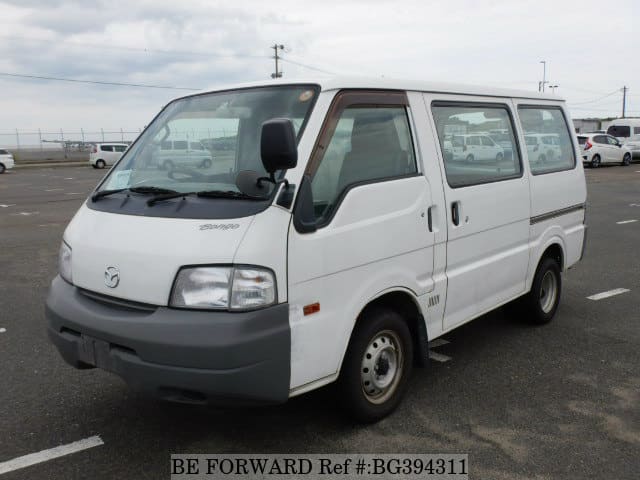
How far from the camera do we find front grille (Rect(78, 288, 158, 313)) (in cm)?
300

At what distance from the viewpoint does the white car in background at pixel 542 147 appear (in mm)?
5070

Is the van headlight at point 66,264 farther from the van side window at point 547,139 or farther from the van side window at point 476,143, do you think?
the van side window at point 547,139

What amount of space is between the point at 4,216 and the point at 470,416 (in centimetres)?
1321

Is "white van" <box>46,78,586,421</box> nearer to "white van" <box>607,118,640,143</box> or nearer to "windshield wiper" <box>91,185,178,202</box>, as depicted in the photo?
"windshield wiper" <box>91,185,178,202</box>

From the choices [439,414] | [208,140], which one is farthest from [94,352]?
[439,414]

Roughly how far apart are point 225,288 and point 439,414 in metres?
1.75

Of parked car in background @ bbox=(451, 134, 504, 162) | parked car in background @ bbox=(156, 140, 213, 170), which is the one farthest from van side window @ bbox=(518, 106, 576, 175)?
parked car in background @ bbox=(156, 140, 213, 170)

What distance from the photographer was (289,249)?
296 cm

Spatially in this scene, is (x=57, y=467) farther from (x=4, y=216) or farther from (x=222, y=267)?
(x=4, y=216)

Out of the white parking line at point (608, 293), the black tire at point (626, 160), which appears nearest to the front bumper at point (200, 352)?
the white parking line at point (608, 293)

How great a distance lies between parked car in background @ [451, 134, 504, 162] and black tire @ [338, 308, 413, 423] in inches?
50.8

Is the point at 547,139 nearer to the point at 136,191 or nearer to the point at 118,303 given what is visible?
the point at 136,191

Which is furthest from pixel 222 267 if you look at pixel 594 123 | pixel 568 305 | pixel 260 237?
pixel 594 123

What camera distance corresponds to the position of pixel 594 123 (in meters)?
65.3
